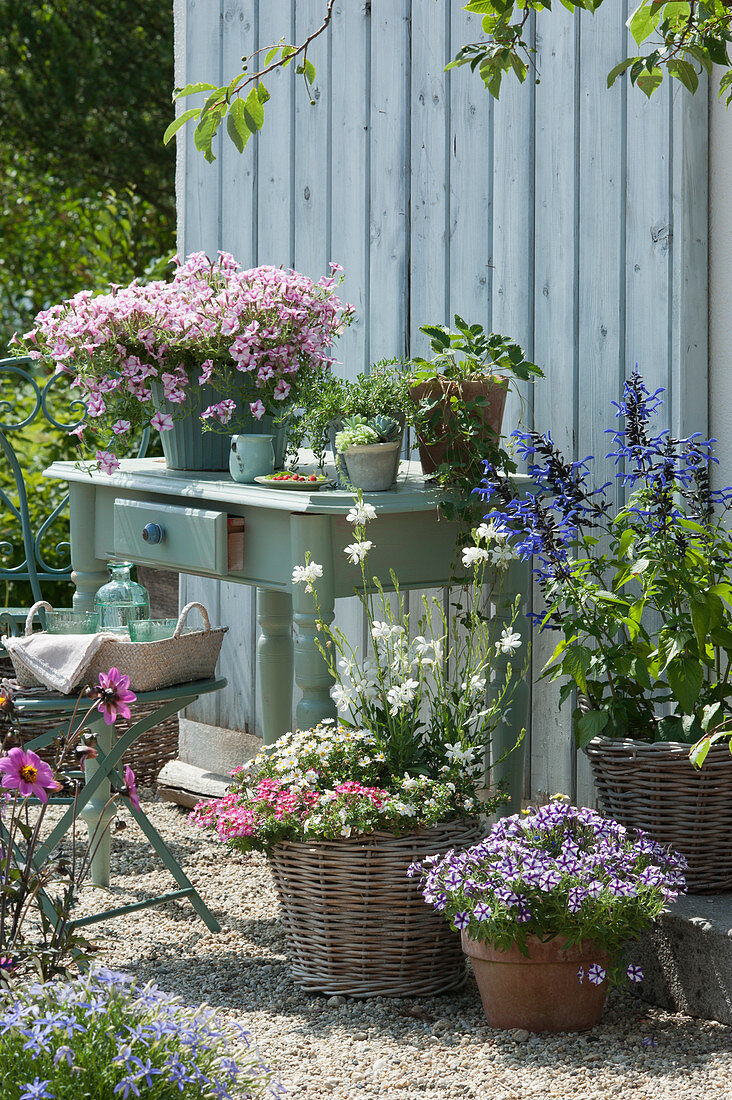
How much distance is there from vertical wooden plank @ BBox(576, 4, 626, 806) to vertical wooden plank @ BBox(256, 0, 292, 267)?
3.79ft

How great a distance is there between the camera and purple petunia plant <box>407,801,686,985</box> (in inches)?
95.0

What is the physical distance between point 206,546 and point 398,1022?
3.64ft

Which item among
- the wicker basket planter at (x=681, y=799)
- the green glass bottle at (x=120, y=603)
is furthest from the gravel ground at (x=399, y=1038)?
the green glass bottle at (x=120, y=603)

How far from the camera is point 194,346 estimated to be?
3.21 m

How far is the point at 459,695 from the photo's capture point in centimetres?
288

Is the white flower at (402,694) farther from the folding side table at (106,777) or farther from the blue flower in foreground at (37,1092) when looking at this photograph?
the blue flower in foreground at (37,1092)

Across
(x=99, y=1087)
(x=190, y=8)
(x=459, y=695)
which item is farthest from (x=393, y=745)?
(x=190, y=8)

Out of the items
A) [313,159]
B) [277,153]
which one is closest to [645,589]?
[313,159]

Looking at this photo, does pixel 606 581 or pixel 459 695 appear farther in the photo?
pixel 606 581

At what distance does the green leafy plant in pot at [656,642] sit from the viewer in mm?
2619

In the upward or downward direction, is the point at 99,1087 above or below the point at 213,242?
below

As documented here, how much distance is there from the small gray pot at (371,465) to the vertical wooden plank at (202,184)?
5.02 ft

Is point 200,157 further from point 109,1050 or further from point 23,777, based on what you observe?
point 109,1050

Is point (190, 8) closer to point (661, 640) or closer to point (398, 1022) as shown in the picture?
point (661, 640)
